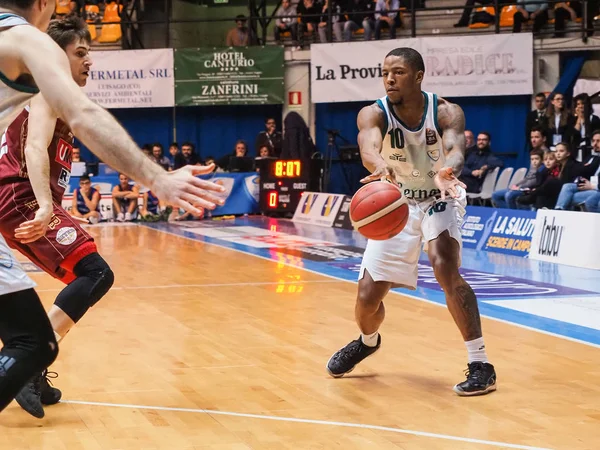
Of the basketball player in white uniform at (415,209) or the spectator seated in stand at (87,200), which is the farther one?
the spectator seated in stand at (87,200)

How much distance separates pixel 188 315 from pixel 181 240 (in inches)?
300

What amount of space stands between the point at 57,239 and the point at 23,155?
516 mm

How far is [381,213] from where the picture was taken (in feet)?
17.6

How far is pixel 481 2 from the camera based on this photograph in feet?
68.0

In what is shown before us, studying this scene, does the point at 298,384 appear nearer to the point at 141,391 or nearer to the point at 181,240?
the point at 141,391

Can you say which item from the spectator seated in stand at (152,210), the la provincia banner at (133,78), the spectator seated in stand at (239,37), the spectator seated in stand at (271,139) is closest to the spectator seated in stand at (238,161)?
the spectator seated in stand at (271,139)

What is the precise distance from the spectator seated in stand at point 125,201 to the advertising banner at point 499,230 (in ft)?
26.3

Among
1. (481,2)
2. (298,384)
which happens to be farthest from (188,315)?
(481,2)

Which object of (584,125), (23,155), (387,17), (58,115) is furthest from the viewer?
(387,17)

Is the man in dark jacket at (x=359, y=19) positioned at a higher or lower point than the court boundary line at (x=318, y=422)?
higher

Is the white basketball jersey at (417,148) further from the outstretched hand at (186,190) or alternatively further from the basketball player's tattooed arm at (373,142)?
the outstretched hand at (186,190)

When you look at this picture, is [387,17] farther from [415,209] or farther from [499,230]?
[415,209]

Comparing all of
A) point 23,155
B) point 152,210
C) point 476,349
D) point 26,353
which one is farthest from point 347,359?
point 152,210

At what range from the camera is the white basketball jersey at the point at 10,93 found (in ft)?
10.5
